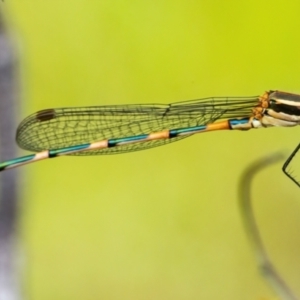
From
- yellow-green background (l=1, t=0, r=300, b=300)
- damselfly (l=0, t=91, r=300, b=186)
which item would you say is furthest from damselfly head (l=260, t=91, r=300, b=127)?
yellow-green background (l=1, t=0, r=300, b=300)

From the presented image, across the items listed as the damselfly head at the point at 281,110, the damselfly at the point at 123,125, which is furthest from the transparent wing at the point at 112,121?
the damselfly head at the point at 281,110

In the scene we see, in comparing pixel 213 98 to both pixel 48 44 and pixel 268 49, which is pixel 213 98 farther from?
pixel 48 44

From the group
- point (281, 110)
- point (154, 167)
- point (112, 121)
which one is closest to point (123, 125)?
point (112, 121)

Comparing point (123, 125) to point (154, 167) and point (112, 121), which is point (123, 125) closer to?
point (112, 121)

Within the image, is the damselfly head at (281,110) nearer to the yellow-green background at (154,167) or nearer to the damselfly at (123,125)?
the damselfly at (123,125)

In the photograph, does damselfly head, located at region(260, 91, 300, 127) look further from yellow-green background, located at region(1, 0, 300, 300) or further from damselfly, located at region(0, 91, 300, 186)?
yellow-green background, located at region(1, 0, 300, 300)

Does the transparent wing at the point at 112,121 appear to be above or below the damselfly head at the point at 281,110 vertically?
above
